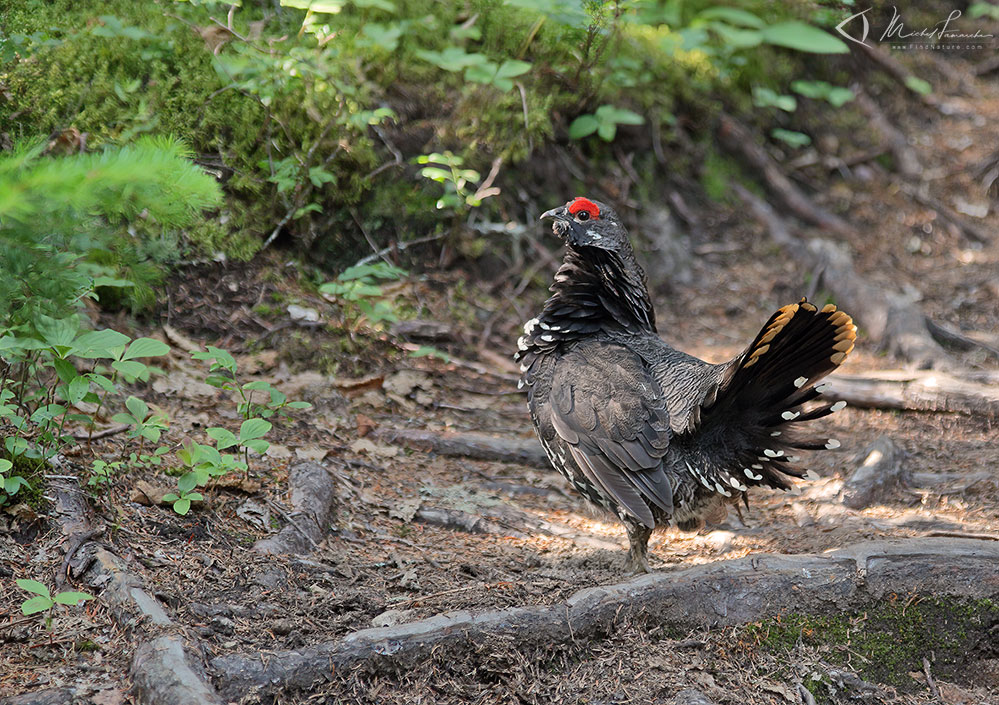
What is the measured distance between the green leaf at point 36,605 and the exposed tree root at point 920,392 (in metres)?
5.13

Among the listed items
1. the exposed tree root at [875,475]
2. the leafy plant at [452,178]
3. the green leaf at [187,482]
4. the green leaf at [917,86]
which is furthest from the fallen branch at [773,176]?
the green leaf at [187,482]

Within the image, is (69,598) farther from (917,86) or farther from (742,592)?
(917,86)

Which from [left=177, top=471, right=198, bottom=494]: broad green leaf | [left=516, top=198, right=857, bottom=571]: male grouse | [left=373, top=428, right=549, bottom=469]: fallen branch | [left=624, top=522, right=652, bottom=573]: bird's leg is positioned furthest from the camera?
[left=373, top=428, right=549, bottom=469]: fallen branch

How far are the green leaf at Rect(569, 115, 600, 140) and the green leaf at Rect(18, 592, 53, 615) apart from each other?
6337mm

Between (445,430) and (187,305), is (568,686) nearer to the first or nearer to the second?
(445,430)

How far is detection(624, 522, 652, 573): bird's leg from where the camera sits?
4.02 m

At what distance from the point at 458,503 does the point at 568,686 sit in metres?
1.78

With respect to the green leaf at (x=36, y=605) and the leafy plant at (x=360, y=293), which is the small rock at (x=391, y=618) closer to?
the green leaf at (x=36, y=605)

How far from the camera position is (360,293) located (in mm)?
5566

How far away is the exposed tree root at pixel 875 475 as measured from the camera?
188 inches

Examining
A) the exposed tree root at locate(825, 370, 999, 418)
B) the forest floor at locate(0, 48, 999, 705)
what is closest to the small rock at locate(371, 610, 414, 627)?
the forest floor at locate(0, 48, 999, 705)

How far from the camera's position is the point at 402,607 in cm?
327

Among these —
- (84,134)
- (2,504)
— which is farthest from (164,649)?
(84,134)

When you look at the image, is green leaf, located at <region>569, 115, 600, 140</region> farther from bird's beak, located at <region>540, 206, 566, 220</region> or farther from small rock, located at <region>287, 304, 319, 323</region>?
small rock, located at <region>287, 304, 319, 323</region>
